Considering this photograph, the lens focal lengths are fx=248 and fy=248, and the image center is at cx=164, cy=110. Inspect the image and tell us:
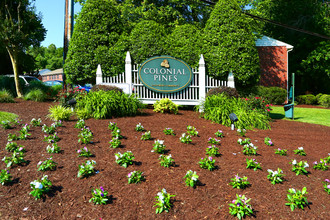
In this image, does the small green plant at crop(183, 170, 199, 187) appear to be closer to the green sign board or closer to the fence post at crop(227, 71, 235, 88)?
the green sign board

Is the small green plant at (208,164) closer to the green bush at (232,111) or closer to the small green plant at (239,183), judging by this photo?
the small green plant at (239,183)

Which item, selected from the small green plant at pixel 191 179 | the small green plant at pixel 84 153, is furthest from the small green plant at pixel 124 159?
the small green plant at pixel 191 179

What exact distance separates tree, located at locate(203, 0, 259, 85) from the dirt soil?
15.2 feet

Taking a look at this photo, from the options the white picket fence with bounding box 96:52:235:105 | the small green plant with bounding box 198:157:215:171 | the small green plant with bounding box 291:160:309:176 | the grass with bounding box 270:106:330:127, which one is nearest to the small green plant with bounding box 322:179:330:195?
the small green plant with bounding box 291:160:309:176

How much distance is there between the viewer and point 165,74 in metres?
8.98

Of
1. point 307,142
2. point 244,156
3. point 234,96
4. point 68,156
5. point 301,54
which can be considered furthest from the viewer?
point 301,54

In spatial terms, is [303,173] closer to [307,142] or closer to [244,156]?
[244,156]

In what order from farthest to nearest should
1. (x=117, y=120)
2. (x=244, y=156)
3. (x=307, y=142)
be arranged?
(x=117, y=120) < (x=307, y=142) < (x=244, y=156)

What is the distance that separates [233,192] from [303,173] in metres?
1.43

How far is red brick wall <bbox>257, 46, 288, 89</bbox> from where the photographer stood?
694 inches

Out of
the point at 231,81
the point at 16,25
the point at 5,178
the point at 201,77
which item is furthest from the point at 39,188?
the point at 16,25

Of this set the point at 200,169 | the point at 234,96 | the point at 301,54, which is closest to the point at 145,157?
the point at 200,169

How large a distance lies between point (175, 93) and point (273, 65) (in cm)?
1164

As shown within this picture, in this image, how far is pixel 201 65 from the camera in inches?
357
